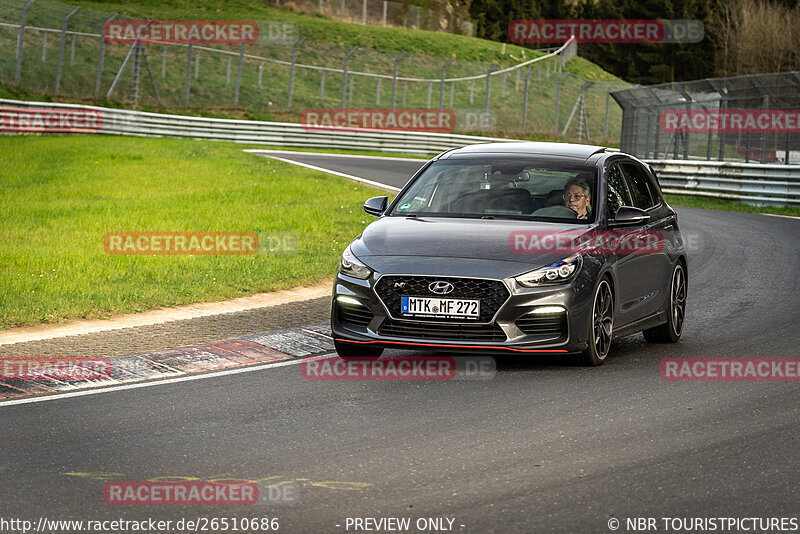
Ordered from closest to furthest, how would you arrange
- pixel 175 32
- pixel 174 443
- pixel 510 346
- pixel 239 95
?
1. pixel 174 443
2. pixel 510 346
3. pixel 239 95
4. pixel 175 32

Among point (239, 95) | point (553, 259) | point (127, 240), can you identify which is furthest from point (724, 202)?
point (239, 95)

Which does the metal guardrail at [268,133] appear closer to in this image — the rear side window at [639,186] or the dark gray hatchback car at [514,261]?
the rear side window at [639,186]

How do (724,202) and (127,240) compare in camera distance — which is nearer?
(127,240)

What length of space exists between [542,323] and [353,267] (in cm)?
144

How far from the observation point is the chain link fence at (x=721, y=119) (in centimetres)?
2695

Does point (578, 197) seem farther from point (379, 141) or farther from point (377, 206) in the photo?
point (379, 141)

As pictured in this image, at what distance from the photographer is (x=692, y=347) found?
10.1 metres

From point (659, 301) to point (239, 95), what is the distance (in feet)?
142

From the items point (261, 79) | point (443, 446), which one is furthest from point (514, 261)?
point (261, 79)

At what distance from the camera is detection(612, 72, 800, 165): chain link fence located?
27.0 m

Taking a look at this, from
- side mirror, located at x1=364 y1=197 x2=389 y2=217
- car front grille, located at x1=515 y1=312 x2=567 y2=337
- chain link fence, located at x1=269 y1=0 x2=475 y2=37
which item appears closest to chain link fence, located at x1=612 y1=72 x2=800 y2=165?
side mirror, located at x1=364 y1=197 x2=389 y2=217

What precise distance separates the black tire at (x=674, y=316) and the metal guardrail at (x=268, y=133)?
31766 millimetres

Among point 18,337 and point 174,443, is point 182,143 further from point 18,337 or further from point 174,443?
point 174,443

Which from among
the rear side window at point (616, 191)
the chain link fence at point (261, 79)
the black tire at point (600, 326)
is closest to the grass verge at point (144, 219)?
the rear side window at point (616, 191)
